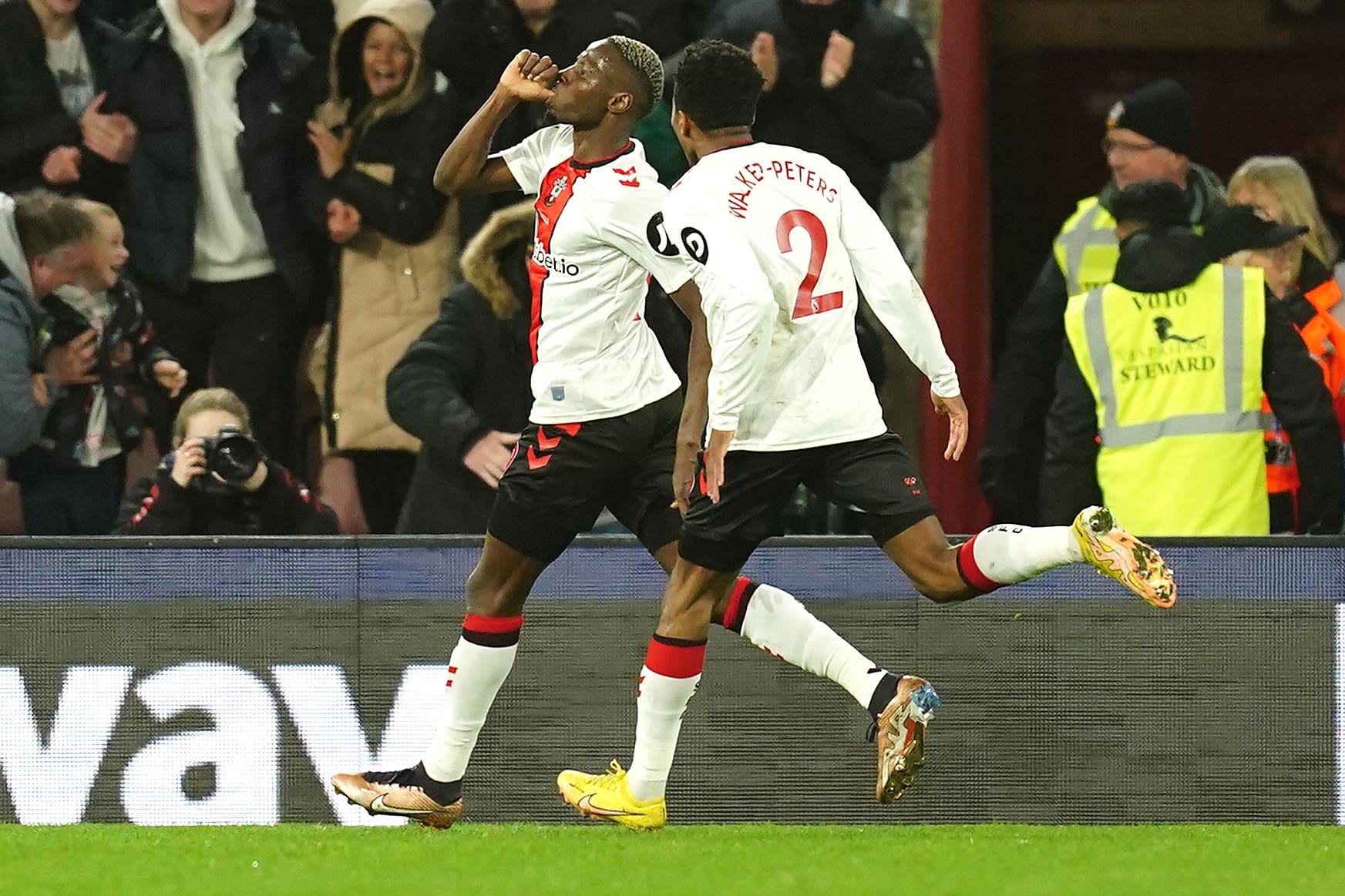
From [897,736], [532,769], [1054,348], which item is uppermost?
[1054,348]

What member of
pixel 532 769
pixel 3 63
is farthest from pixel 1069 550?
pixel 3 63

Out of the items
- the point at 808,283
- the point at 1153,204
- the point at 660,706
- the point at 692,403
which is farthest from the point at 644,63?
the point at 1153,204

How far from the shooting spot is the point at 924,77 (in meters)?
6.99

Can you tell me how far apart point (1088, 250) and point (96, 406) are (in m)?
3.15

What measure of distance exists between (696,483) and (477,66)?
7.74 ft

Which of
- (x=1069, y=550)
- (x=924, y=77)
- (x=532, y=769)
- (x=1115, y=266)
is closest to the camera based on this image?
(x=1069, y=550)

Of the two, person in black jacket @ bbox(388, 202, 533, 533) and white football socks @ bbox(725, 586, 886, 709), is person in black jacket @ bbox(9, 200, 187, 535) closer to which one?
person in black jacket @ bbox(388, 202, 533, 533)

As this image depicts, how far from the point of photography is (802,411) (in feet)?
16.5

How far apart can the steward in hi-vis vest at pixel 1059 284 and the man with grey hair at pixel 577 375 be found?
1703 mm

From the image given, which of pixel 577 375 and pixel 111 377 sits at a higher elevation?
pixel 577 375

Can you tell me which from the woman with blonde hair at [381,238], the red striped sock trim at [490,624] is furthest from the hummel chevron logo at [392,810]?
the woman with blonde hair at [381,238]

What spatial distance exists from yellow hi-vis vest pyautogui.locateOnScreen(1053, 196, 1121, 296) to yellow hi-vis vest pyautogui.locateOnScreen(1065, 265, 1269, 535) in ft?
1.28

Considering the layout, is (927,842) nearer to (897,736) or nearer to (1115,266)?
(897,736)

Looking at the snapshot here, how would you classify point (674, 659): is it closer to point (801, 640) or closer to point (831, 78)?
point (801, 640)
